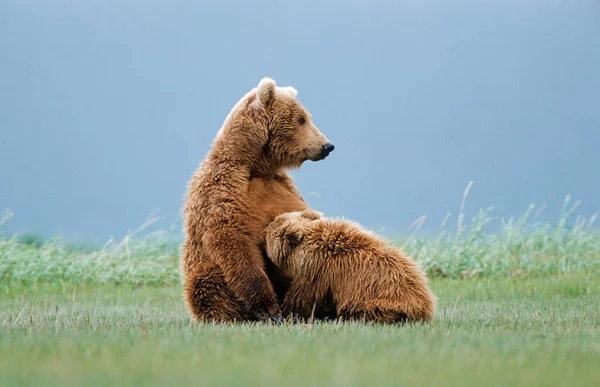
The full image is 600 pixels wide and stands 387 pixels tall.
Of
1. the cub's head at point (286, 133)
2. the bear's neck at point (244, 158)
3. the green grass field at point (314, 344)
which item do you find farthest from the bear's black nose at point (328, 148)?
the green grass field at point (314, 344)

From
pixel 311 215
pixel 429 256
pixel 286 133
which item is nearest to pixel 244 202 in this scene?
pixel 311 215

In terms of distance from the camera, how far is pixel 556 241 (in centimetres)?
1160

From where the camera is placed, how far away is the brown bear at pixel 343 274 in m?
5.23

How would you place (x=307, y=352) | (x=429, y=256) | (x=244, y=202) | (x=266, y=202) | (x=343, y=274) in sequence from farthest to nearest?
(x=429, y=256) → (x=266, y=202) → (x=244, y=202) → (x=343, y=274) → (x=307, y=352)

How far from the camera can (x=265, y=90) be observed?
571 cm

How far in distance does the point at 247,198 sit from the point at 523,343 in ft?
7.27

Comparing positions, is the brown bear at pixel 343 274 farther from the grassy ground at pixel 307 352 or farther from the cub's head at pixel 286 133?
the cub's head at pixel 286 133

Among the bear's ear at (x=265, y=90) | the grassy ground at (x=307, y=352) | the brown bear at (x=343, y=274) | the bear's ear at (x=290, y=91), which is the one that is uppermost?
the bear's ear at (x=290, y=91)

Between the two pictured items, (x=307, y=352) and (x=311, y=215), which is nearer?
(x=307, y=352)

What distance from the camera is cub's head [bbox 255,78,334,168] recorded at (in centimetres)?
573

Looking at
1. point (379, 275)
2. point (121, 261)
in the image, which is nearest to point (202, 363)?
point (379, 275)

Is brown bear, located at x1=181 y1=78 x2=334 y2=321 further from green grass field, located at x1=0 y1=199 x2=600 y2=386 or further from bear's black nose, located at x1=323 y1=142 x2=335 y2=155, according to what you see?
green grass field, located at x1=0 y1=199 x2=600 y2=386

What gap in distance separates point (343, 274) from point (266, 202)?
821 millimetres

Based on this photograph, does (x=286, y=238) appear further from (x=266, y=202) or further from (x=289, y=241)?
(x=266, y=202)
